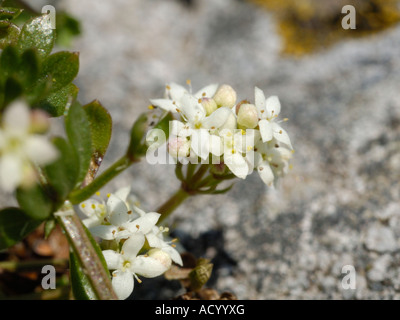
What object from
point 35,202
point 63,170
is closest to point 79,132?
point 63,170

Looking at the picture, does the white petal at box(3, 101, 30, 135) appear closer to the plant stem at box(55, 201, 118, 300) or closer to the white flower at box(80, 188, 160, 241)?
the plant stem at box(55, 201, 118, 300)

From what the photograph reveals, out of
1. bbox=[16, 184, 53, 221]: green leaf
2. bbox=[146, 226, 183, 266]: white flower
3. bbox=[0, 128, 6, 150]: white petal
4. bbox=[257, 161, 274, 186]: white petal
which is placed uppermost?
bbox=[0, 128, 6, 150]: white petal

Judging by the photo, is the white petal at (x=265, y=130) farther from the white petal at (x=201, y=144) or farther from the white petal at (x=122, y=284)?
the white petal at (x=122, y=284)

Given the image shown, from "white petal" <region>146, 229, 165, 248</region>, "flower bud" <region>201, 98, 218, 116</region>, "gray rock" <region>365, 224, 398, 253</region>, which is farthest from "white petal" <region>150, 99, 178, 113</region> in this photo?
"gray rock" <region>365, 224, 398, 253</region>

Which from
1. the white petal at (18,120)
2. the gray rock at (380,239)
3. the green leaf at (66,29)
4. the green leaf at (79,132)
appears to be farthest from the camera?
the green leaf at (66,29)

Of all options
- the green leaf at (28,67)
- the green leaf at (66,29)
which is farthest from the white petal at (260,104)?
the green leaf at (66,29)
